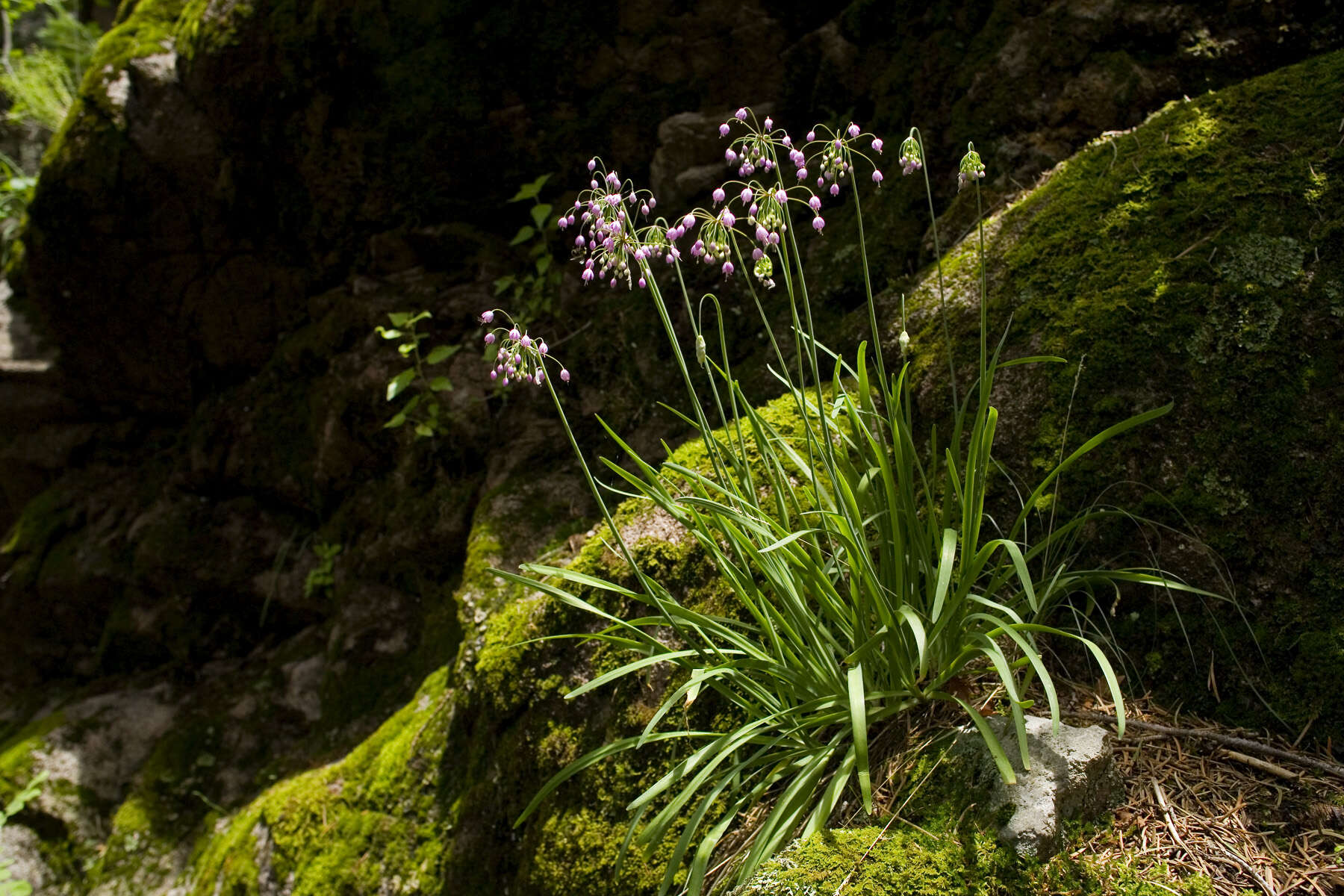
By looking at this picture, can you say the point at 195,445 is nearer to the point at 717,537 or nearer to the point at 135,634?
the point at 135,634

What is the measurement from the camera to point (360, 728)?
3.94 metres

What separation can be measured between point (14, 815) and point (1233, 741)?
5.55m

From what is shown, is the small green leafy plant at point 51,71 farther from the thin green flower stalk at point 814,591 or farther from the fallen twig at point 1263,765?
the fallen twig at point 1263,765

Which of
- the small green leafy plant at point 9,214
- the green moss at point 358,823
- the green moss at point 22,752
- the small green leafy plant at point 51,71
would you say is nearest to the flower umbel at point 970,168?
the green moss at point 358,823

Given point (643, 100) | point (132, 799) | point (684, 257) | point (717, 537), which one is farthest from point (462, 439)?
point (132, 799)

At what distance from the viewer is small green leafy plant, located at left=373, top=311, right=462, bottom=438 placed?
164 inches

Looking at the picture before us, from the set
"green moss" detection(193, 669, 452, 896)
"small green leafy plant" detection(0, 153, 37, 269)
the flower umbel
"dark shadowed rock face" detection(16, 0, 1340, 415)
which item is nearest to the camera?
the flower umbel

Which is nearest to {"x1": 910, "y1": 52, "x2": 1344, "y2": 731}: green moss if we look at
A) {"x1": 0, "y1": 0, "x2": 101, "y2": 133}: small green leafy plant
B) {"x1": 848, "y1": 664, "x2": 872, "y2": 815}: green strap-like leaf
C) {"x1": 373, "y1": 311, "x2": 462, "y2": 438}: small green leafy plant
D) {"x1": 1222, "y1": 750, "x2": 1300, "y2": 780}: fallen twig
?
{"x1": 1222, "y1": 750, "x2": 1300, "y2": 780}: fallen twig

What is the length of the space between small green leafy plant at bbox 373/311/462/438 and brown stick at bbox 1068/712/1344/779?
313cm

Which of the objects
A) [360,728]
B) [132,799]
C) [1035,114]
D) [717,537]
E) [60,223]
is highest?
[60,223]

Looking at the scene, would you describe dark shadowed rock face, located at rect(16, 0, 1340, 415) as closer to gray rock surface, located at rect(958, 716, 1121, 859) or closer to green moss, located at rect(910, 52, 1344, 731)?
green moss, located at rect(910, 52, 1344, 731)

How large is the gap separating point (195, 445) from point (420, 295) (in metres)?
2.08

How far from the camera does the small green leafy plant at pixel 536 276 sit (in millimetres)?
4238

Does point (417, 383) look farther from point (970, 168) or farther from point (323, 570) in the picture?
point (970, 168)
